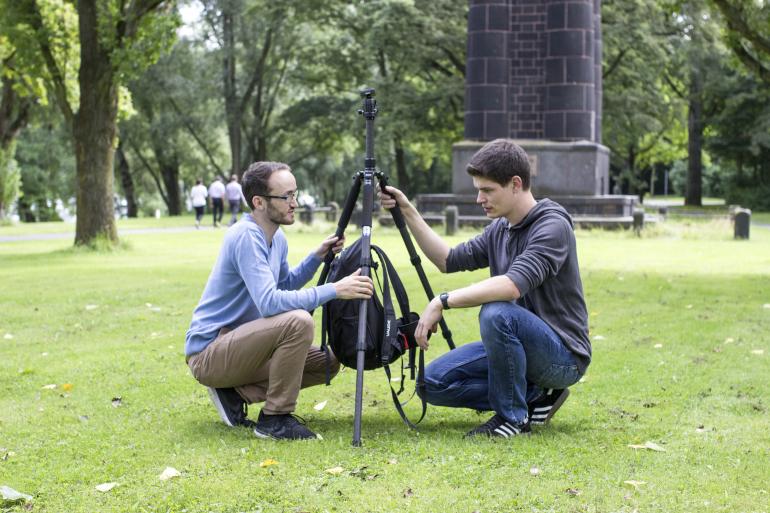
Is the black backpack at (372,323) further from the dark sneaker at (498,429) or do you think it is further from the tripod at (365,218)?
the dark sneaker at (498,429)

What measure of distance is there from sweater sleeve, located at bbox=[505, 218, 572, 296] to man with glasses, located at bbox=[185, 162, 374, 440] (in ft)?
2.40

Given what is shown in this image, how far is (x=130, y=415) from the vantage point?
5.88m

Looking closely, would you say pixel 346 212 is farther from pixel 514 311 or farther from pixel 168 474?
pixel 168 474

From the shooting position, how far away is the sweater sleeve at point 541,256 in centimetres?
471

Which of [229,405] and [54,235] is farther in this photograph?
[54,235]

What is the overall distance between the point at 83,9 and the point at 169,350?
11.8 metres

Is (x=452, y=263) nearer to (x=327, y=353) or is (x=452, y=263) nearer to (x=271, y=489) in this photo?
(x=327, y=353)

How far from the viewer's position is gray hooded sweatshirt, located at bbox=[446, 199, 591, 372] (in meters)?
4.76

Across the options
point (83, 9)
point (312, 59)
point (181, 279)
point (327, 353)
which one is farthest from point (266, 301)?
point (312, 59)

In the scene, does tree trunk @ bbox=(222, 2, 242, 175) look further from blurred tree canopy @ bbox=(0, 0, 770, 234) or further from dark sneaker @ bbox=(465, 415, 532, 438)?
dark sneaker @ bbox=(465, 415, 532, 438)

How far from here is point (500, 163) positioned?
Result: 4.83m

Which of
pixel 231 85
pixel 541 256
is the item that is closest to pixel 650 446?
pixel 541 256

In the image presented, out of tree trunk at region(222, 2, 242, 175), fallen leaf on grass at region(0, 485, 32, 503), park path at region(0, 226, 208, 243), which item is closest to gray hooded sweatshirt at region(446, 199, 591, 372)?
fallen leaf on grass at region(0, 485, 32, 503)

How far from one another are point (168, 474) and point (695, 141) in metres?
46.7
